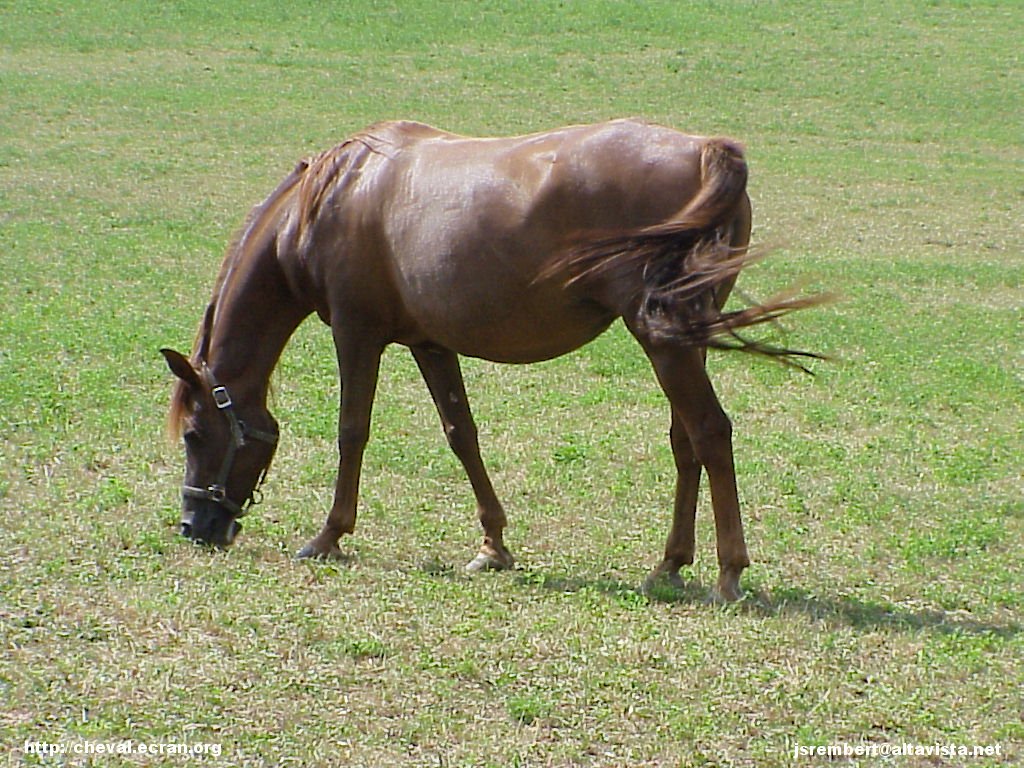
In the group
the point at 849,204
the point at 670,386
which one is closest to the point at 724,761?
the point at 670,386

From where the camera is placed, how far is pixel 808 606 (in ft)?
18.2

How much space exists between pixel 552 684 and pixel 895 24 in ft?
89.4

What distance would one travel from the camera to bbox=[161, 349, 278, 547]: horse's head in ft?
20.4

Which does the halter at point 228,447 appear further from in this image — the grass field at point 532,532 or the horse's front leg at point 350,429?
the horse's front leg at point 350,429

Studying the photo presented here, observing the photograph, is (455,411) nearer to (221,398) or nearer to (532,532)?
(532,532)

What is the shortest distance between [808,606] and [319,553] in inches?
85.1

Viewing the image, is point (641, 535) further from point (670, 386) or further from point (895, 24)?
point (895, 24)

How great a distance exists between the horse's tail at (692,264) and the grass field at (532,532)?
3.68 ft

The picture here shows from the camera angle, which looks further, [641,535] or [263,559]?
[641,535]

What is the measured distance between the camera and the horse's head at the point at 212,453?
6219 mm

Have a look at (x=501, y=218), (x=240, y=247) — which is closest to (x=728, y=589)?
(x=501, y=218)

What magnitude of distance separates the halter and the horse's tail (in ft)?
6.12

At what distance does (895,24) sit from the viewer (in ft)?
95.8

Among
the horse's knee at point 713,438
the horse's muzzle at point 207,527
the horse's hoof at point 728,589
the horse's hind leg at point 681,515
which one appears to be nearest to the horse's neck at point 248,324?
the horse's muzzle at point 207,527
